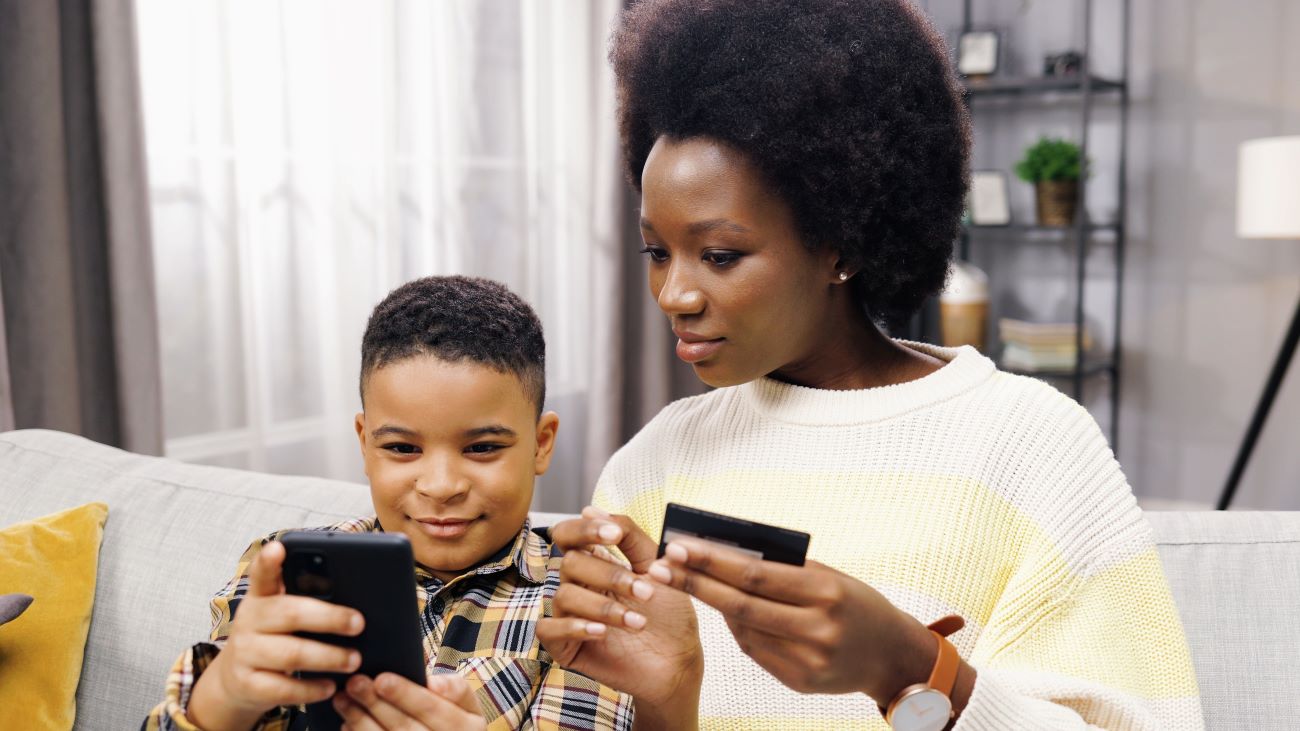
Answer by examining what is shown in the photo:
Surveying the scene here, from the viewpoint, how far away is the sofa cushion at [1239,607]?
3.58 feet

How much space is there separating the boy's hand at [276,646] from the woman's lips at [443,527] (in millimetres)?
249

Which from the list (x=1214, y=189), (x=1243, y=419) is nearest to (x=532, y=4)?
(x=1214, y=189)

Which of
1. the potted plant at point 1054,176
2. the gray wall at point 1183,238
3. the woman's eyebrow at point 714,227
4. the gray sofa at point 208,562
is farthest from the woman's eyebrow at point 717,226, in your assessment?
the gray wall at point 1183,238

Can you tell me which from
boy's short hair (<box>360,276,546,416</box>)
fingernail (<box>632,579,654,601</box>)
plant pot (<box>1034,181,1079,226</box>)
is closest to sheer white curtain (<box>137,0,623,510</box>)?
boy's short hair (<box>360,276,546,416</box>)

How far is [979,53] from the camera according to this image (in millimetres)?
4141

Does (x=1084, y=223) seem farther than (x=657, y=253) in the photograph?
Yes

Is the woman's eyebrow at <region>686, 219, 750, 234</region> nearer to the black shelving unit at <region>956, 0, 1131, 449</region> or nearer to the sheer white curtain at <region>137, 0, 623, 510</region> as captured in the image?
the sheer white curtain at <region>137, 0, 623, 510</region>

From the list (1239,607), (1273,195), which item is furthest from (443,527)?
(1273,195)

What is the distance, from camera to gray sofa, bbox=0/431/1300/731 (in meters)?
1.10

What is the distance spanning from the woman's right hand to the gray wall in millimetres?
3686

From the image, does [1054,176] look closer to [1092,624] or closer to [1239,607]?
[1239,607]

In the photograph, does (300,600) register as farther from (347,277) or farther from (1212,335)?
(1212,335)

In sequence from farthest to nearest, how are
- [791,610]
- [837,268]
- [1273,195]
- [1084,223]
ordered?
[1084,223], [1273,195], [837,268], [791,610]

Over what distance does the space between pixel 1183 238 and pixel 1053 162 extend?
1.89ft
